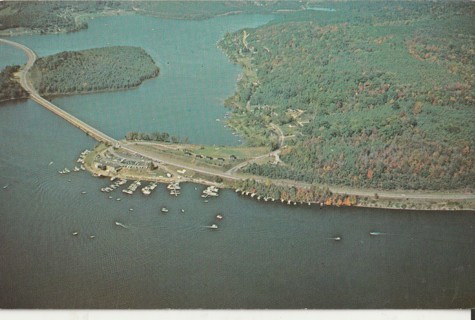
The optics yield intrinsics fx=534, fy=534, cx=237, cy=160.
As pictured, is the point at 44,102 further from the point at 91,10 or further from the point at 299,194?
the point at 299,194

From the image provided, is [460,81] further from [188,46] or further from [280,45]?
[188,46]

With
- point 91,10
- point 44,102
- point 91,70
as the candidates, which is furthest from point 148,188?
point 91,10

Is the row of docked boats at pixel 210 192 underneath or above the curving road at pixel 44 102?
underneath

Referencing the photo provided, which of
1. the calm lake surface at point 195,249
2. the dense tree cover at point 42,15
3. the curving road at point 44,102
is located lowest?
the calm lake surface at point 195,249

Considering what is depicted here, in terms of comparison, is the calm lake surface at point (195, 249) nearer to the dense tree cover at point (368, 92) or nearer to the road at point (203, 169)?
the road at point (203, 169)

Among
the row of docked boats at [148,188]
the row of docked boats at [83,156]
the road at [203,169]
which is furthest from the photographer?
the row of docked boats at [83,156]

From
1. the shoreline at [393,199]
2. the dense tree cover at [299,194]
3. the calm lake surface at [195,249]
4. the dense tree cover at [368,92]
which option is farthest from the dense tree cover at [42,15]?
the dense tree cover at [299,194]

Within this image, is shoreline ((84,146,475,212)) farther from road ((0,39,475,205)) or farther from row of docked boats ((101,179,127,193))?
row of docked boats ((101,179,127,193))
